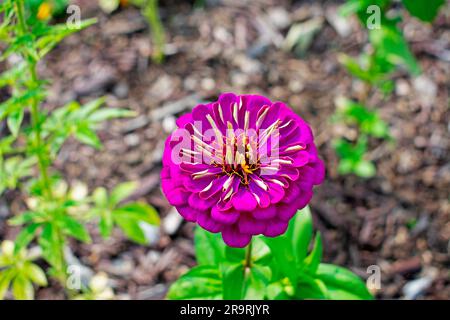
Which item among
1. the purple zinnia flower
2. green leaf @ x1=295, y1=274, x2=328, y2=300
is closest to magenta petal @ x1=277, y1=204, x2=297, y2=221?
the purple zinnia flower

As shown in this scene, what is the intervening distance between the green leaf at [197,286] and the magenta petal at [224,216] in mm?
397

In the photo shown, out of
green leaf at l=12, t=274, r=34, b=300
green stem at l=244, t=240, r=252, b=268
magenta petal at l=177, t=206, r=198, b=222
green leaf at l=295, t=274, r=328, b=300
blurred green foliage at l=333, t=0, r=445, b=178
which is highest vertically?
blurred green foliage at l=333, t=0, r=445, b=178

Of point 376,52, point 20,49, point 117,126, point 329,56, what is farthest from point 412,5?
point 117,126

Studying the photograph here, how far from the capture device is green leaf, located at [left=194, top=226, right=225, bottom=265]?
162 cm

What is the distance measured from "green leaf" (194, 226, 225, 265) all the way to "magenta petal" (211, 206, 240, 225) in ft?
1.44

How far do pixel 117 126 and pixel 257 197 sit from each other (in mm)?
1488

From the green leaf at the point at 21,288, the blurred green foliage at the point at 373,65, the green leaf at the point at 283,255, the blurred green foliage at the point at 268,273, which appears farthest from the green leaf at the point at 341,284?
the green leaf at the point at 21,288

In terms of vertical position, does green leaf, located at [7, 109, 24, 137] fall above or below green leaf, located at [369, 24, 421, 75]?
below

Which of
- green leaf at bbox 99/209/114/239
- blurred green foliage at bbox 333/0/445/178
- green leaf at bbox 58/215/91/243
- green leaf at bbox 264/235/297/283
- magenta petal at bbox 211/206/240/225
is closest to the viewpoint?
magenta petal at bbox 211/206/240/225

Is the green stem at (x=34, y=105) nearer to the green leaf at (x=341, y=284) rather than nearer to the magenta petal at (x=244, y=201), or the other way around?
the magenta petal at (x=244, y=201)

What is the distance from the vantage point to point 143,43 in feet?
9.32

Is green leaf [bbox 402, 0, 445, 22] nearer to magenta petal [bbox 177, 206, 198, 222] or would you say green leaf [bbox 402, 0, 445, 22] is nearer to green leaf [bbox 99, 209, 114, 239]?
magenta petal [bbox 177, 206, 198, 222]

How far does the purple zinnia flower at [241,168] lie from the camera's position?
1196 mm

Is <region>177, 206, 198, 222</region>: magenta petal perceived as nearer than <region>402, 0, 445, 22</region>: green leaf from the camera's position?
Yes
